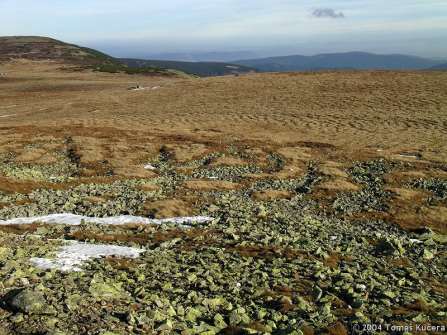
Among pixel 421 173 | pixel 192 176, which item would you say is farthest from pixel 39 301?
pixel 421 173

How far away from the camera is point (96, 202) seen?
35844mm

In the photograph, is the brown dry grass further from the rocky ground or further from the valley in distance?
the rocky ground

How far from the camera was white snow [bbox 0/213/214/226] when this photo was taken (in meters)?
30.3

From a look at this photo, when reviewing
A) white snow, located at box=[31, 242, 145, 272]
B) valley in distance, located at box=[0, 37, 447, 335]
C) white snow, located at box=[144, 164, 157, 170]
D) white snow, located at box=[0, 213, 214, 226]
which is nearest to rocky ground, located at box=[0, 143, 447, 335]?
valley in distance, located at box=[0, 37, 447, 335]

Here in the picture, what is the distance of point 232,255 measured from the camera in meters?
23.9

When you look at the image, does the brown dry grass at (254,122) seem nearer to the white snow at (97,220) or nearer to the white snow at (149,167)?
the white snow at (149,167)

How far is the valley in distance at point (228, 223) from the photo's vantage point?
17.0 meters

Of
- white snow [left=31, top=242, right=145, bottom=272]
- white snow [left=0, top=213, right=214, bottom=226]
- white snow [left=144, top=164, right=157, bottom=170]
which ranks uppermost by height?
white snow [left=31, top=242, right=145, bottom=272]

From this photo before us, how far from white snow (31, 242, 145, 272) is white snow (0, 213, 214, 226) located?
19.6 ft

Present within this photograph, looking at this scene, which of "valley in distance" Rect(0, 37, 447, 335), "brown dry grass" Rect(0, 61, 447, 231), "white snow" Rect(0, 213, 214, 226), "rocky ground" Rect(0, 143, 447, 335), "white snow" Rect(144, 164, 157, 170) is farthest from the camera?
"brown dry grass" Rect(0, 61, 447, 231)

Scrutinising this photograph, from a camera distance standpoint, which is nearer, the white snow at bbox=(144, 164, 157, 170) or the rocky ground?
the rocky ground

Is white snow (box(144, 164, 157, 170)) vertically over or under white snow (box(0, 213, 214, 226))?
under

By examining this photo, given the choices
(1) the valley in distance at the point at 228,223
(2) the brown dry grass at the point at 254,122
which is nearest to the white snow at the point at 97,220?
(1) the valley in distance at the point at 228,223

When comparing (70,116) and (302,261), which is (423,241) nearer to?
(302,261)
